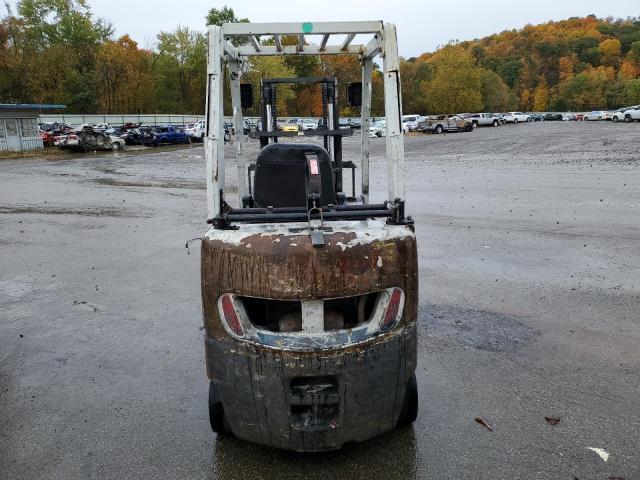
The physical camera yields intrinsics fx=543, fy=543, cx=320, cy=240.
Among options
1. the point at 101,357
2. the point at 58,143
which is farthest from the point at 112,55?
the point at 101,357

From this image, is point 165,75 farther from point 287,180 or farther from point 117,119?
point 287,180

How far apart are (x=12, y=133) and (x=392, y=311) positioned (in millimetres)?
38901

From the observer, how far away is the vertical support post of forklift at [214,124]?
348cm

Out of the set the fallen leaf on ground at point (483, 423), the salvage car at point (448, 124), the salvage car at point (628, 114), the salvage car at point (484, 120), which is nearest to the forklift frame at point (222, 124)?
the fallen leaf on ground at point (483, 423)

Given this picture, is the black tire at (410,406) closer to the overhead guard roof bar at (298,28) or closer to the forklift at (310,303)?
the forklift at (310,303)

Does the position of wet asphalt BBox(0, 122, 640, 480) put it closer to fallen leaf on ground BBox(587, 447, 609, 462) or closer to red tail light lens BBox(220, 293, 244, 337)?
fallen leaf on ground BBox(587, 447, 609, 462)

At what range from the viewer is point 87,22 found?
3191 inches

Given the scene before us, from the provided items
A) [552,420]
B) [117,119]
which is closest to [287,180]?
[552,420]

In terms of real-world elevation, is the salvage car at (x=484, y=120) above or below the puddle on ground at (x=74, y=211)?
above

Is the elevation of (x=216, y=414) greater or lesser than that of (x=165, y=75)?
lesser

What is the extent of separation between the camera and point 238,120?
5363 mm

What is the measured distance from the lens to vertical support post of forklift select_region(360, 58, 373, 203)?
16.5ft

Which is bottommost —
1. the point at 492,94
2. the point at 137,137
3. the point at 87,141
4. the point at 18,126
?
the point at 87,141

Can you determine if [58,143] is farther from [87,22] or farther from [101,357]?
[87,22]
